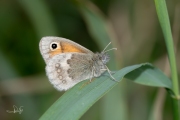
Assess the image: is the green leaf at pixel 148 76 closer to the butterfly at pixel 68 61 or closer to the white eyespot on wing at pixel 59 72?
the butterfly at pixel 68 61

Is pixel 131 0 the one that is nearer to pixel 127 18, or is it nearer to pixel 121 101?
pixel 127 18

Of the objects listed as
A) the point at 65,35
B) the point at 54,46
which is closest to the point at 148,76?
the point at 54,46

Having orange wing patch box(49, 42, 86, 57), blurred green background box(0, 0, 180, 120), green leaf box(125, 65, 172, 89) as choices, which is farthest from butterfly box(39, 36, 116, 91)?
blurred green background box(0, 0, 180, 120)

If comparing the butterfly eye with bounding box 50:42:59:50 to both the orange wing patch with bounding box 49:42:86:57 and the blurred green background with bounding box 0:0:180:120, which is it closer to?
the orange wing patch with bounding box 49:42:86:57

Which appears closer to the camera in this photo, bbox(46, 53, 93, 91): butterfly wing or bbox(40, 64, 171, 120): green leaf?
bbox(40, 64, 171, 120): green leaf

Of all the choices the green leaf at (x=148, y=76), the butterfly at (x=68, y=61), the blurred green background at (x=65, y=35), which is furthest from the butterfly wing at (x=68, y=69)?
the blurred green background at (x=65, y=35)

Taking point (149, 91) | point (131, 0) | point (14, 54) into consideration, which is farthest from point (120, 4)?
point (14, 54)

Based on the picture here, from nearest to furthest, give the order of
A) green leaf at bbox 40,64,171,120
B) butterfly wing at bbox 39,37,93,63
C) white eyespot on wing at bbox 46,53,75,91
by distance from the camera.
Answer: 1. green leaf at bbox 40,64,171,120
2. white eyespot on wing at bbox 46,53,75,91
3. butterfly wing at bbox 39,37,93,63

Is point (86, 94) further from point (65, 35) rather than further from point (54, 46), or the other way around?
point (65, 35)
